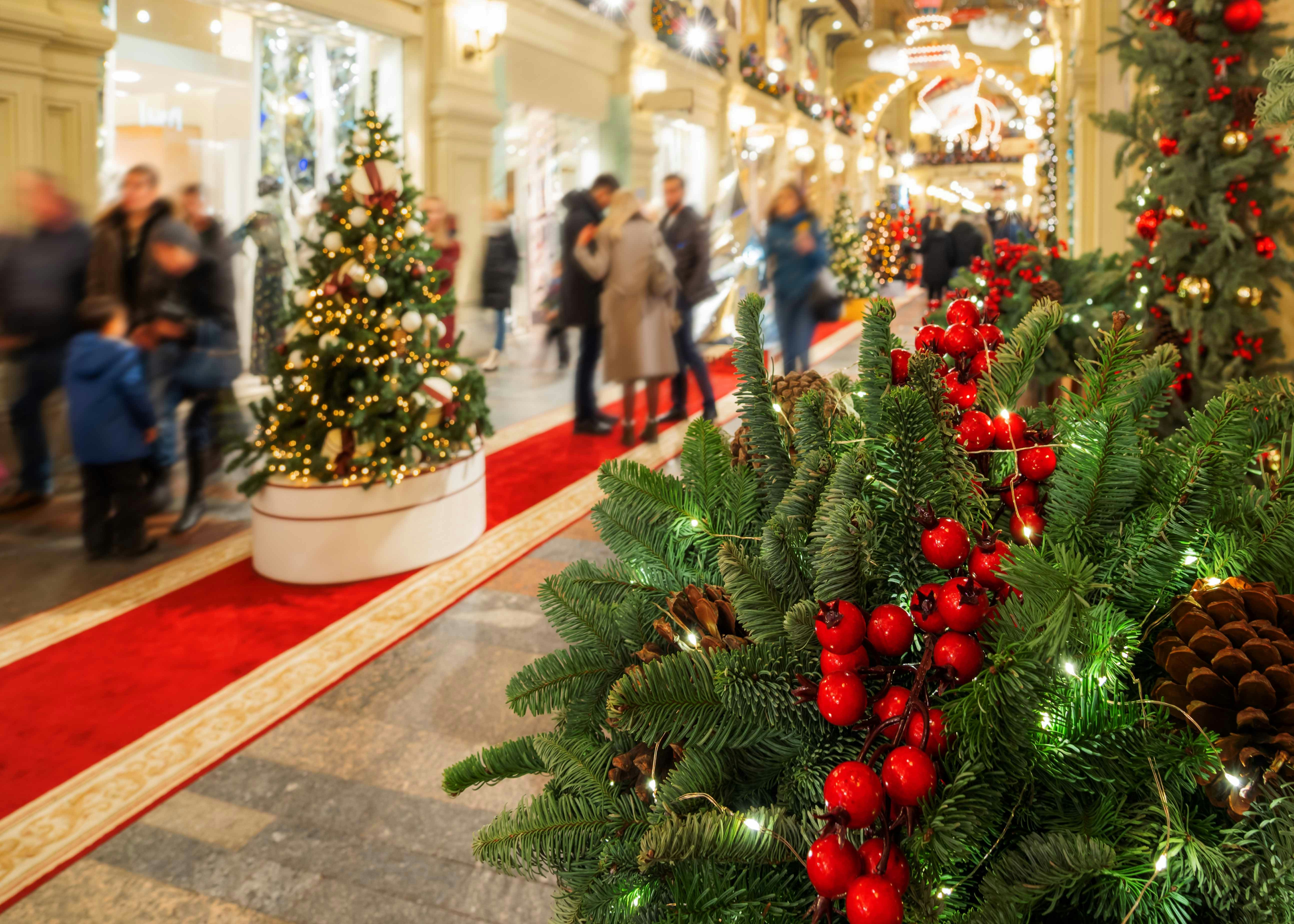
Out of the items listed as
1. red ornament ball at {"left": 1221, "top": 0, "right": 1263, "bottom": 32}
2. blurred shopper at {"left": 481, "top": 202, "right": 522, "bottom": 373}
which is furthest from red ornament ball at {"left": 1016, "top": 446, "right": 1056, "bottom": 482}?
blurred shopper at {"left": 481, "top": 202, "right": 522, "bottom": 373}

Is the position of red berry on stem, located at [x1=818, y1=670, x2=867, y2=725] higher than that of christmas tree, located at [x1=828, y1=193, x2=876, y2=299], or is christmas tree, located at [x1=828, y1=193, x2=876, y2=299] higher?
christmas tree, located at [x1=828, y1=193, x2=876, y2=299]

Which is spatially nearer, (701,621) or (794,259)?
(701,621)

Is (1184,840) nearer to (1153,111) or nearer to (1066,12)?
(1153,111)

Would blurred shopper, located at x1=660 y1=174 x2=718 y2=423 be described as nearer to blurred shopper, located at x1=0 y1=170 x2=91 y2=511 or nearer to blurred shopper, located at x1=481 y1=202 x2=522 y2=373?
blurred shopper, located at x1=481 y1=202 x2=522 y2=373

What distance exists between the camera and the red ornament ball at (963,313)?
0.91 meters

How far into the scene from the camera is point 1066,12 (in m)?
10.2

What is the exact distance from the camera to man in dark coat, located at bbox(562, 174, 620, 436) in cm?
666

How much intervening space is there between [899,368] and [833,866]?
419mm

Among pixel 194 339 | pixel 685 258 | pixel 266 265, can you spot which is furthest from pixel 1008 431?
pixel 266 265

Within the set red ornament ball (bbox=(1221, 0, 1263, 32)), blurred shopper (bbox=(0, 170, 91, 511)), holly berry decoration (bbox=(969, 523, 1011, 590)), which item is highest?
red ornament ball (bbox=(1221, 0, 1263, 32))

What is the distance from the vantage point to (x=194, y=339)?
4.91 meters

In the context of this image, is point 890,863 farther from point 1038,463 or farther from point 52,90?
point 52,90

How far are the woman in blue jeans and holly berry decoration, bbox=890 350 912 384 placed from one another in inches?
244

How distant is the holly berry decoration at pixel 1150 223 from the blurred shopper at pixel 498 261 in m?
5.86
